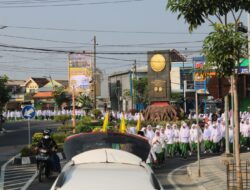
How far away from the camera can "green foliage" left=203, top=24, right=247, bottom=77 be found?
35.0ft

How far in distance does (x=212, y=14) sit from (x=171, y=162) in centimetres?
1158

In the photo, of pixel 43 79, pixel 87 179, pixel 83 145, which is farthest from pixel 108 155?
pixel 43 79

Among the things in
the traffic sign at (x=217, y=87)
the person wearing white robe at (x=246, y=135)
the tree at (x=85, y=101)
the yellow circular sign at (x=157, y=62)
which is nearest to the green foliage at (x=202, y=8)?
the traffic sign at (x=217, y=87)

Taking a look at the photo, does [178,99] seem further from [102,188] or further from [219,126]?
[102,188]

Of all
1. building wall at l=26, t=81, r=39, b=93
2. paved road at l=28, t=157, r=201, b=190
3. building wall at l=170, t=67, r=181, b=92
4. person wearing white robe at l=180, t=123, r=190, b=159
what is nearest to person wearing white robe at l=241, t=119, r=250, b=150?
person wearing white robe at l=180, t=123, r=190, b=159

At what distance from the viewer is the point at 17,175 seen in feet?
58.2

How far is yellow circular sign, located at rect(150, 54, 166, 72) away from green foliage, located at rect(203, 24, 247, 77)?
115 ft

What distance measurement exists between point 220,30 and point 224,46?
0.31 m

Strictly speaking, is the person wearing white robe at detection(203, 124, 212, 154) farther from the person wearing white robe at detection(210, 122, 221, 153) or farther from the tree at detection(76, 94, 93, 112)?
the tree at detection(76, 94, 93, 112)

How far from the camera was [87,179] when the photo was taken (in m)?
6.30

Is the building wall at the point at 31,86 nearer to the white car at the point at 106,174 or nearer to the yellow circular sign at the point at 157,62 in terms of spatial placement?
the yellow circular sign at the point at 157,62

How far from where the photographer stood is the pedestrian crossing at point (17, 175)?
49.8ft

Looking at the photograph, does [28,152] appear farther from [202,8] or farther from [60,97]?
[60,97]

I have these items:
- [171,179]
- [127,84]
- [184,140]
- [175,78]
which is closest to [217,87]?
[171,179]
